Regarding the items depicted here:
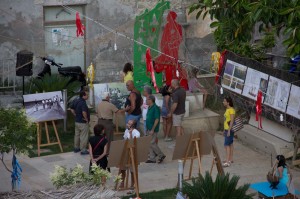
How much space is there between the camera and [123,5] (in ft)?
84.8

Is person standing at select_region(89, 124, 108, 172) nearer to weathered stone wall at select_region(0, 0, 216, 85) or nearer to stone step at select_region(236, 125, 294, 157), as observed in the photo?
stone step at select_region(236, 125, 294, 157)

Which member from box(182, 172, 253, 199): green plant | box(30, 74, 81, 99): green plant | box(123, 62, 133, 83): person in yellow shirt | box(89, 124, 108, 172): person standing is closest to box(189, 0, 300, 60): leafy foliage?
box(182, 172, 253, 199): green plant

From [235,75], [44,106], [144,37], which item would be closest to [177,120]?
[235,75]

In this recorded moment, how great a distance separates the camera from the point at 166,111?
2052 cm

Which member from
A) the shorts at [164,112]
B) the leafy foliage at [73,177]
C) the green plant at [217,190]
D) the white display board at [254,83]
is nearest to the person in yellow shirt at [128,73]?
the shorts at [164,112]

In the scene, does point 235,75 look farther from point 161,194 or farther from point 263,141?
point 161,194

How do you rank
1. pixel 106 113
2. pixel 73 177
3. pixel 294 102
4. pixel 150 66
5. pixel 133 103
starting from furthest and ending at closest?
pixel 150 66 → pixel 133 103 → pixel 106 113 → pixel 294 102 → pixel 73 177

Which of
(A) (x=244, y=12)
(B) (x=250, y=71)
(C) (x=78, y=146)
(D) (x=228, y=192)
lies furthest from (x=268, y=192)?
(C) (x=78, y=146)

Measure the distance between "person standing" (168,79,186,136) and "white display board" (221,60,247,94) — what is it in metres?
1.25

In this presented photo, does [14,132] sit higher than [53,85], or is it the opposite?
[53,85]

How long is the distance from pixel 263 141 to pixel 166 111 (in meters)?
2.59

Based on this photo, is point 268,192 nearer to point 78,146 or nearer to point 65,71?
point 78,146

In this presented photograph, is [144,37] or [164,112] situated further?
[144,37]

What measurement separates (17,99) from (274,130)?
7.70 meters
